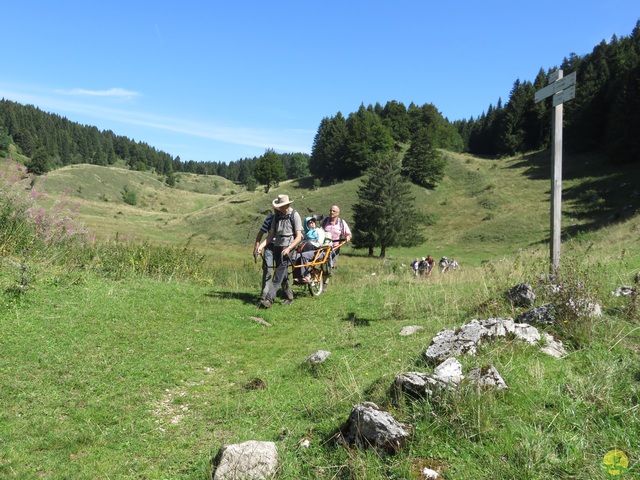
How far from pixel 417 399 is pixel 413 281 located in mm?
8998

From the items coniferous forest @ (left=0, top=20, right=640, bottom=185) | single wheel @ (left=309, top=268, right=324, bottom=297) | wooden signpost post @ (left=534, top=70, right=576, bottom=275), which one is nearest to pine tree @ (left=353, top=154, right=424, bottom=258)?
coniferous forest @ (left=0, top=20, right=640, bottom=185)

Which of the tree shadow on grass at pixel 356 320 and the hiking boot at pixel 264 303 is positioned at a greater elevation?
the hiking boot at pixel 264 303

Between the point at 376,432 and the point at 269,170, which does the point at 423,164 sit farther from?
Answer: the point at 376,432

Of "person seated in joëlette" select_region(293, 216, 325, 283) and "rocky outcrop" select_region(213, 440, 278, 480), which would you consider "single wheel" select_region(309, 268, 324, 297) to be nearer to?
"person seated in joëlette" select_region(293, 216, 325, 283)

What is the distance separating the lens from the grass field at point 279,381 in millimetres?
3107

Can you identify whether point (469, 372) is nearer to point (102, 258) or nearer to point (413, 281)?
point (413, 281)

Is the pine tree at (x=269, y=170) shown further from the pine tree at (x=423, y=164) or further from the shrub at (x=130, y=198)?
the shrub at (x=130, y=198)

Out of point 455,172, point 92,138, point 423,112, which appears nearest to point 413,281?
point 455,172

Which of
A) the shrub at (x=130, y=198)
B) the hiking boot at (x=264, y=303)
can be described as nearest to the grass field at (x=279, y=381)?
the hiking boot at (x=264, y=303)

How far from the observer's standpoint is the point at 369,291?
1130cm

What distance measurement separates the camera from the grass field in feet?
10.2

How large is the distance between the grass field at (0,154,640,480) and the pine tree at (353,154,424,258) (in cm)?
3470

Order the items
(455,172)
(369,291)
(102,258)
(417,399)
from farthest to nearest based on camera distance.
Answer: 1. (455,172)
2. (369,291)
3. (102,258)
4. (417,399)

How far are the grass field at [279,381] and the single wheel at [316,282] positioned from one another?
1.09 ft
